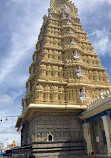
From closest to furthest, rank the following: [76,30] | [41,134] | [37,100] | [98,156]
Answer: [98,156] → [41,134] → [37,100] → [76,30]

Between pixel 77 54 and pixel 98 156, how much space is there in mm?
15576

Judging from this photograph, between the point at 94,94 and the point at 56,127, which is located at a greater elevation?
the point at 94,94

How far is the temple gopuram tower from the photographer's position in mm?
19484

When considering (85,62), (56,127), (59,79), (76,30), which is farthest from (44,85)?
(76,30)

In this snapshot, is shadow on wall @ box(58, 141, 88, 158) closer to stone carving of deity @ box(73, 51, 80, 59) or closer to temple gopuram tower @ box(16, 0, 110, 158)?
temple gopuram tower @ box(16, 0, 110, 158)

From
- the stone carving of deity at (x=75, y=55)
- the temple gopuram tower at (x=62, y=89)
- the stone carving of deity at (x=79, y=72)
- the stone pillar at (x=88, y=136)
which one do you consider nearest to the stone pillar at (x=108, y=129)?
the stone pillar at (x=88, y=136)

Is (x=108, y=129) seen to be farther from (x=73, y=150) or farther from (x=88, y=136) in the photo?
(x=73, y=150)

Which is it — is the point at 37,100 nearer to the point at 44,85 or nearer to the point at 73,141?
the point at 44,85

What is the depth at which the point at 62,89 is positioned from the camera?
22984mm

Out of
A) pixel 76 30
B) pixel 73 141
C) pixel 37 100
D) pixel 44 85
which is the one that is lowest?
pixel 73 141

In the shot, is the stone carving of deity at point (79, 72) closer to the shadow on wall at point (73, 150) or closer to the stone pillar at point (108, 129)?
the stone pillar at point (108, 129)

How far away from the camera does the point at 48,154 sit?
18.7 meters

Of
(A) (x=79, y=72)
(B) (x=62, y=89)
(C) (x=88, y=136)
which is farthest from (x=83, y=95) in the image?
(C) (x=88, y=136)

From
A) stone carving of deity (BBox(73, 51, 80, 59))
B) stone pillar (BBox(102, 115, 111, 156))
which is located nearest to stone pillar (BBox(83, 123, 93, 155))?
stone pillar (BBox(102, 115, 111, 156))
